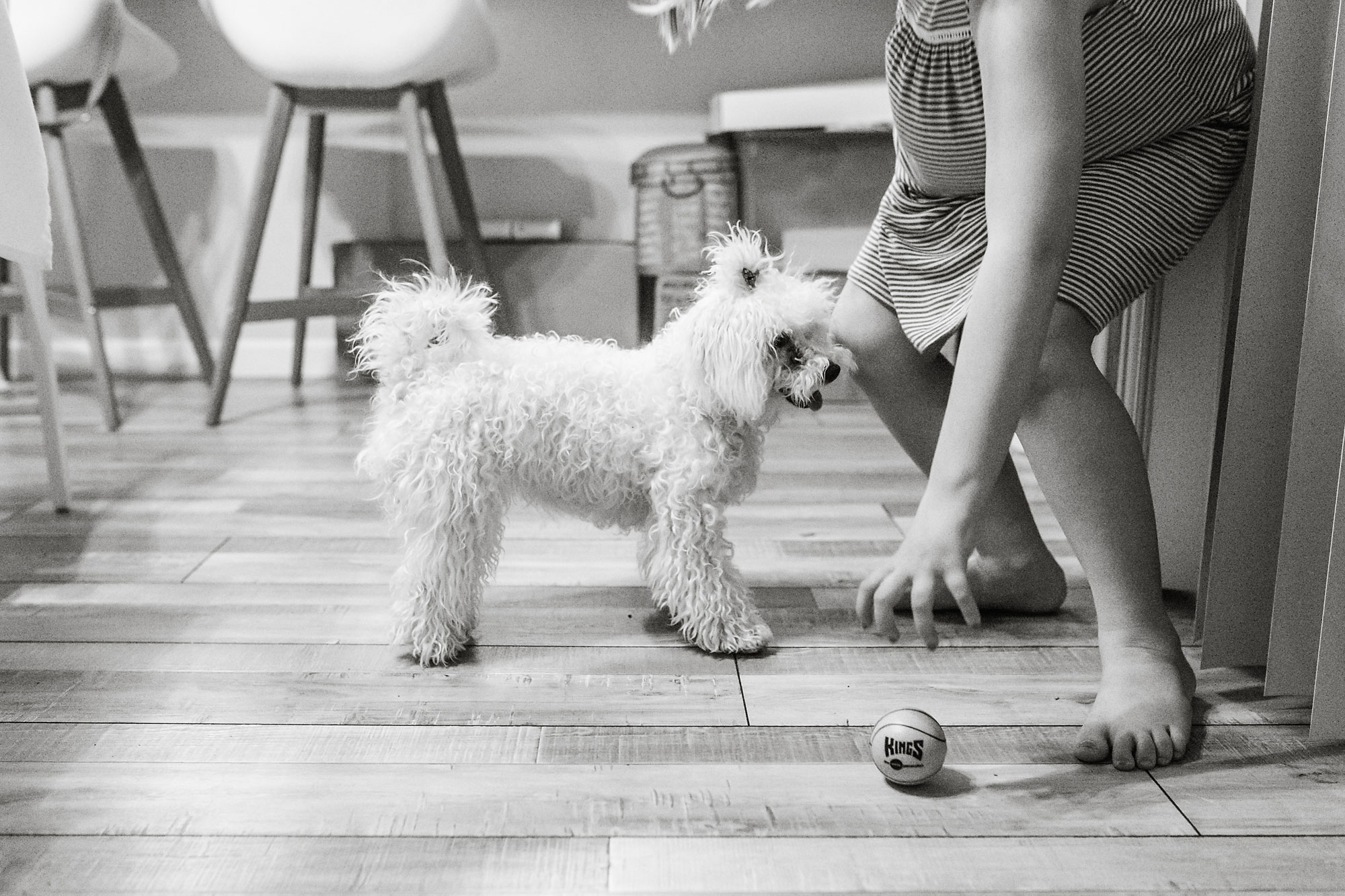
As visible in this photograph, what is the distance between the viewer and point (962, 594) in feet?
2.08

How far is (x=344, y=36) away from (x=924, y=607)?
5.10 ft

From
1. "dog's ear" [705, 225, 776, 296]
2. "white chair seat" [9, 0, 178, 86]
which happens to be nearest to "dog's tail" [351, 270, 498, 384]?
"dog's ear" [705, 225, 776, 296]

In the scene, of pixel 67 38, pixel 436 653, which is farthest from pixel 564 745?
pixel 67 38

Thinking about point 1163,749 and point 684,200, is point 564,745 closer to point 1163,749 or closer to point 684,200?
point 1163,749

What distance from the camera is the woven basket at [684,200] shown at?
228 centimetres

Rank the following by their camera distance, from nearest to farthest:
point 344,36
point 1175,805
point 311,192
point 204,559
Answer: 1. point 1175,805
2. point 204,559
3. point 344,36
4. point 311,192

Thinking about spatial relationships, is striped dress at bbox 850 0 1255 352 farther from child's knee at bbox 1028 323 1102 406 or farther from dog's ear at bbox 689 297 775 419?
dog's ear at bbox 689 297 775 419

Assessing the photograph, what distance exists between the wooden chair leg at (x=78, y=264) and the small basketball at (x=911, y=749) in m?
1.67

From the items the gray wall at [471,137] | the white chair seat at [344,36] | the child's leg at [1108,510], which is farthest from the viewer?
the gray wall at [471,137]

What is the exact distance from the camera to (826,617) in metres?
1.13

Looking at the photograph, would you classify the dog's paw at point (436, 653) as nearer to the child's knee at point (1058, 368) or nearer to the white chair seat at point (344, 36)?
the child's knee at point (1058, 368)

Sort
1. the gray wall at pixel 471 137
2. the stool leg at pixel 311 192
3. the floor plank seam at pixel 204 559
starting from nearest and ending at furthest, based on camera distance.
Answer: the floor plank seam at pixel 204 559 → the stool leg at pixel 311 192 → the gray wall at pixel 471 137

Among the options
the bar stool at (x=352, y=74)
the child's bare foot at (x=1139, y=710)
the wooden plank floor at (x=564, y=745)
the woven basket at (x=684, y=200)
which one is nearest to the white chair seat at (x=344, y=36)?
the bar stool at (x=352, y=74)

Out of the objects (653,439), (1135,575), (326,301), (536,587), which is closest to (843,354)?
(653,439)
